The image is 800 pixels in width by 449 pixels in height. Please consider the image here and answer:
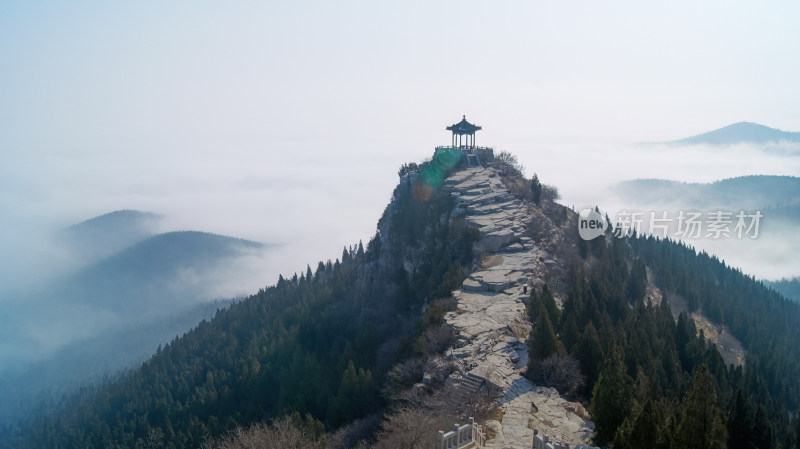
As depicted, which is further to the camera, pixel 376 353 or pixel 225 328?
pixel 225 328

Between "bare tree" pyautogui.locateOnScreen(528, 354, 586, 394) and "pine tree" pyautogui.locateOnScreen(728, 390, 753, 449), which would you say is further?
"bare tree" pyautogui.locateOnScreen(528, 354, 586, 394)

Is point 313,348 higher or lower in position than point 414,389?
lower

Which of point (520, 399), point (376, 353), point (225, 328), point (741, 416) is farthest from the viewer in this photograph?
point (225, 328)

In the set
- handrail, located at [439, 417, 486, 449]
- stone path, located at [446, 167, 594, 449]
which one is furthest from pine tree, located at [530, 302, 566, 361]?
handrail, located at [439, 417, 486, 449]

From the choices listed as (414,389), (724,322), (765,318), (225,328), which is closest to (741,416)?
(414,389)

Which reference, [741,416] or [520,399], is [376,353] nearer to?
[520,399]

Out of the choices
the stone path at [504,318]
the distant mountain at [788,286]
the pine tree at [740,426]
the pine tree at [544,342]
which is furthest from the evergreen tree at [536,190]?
the distant mountain at [788,286]

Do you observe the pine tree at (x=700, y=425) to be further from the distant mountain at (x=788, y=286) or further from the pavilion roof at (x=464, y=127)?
the distant mountain at (x=788, y=286)

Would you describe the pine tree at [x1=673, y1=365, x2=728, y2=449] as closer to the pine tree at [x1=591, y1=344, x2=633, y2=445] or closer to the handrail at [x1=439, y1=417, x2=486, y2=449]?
the pine tree at [x1=591, y1=344, x2=633, y2=445]
